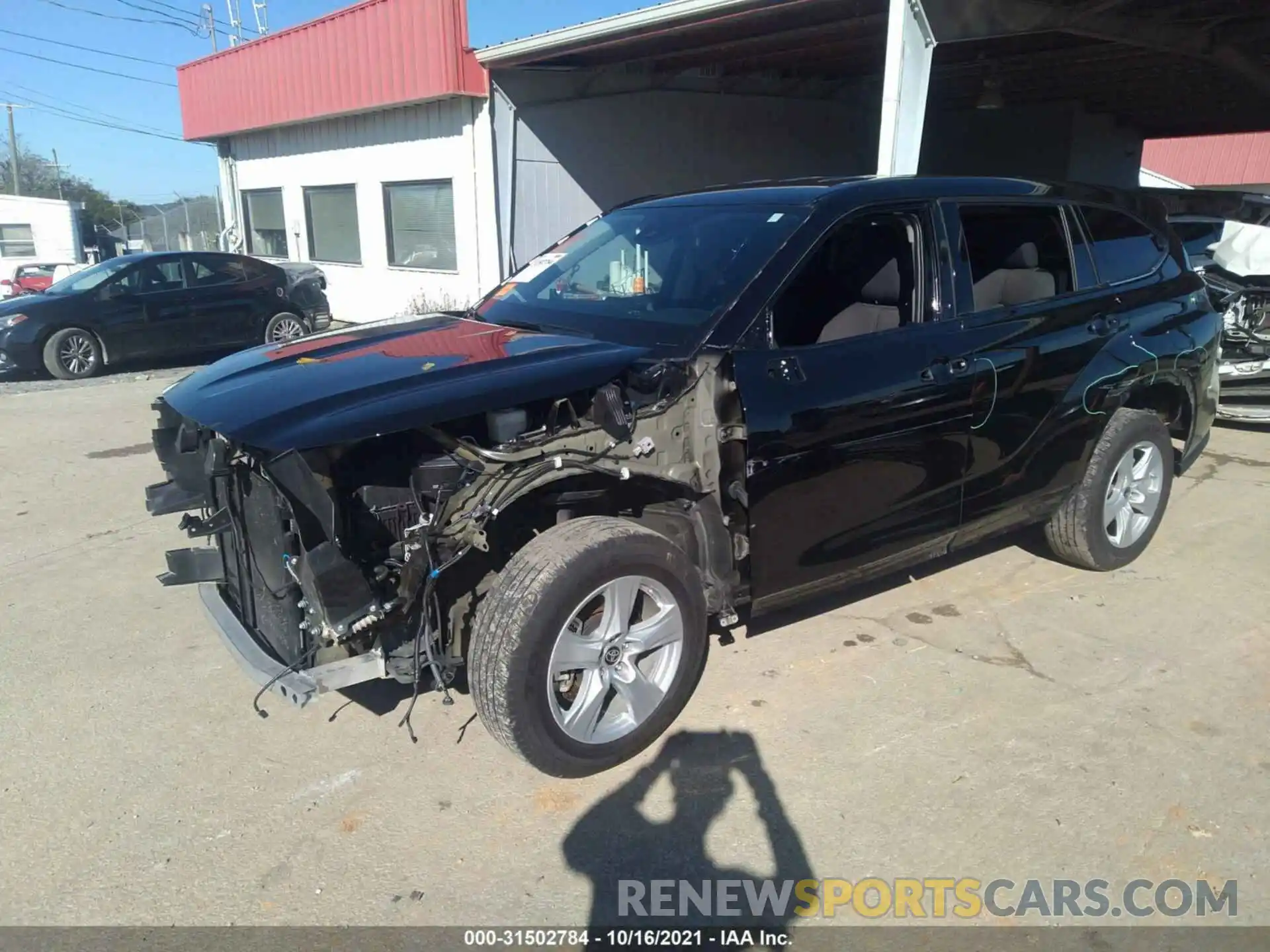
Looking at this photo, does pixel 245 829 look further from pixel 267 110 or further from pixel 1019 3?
pixel 267 110

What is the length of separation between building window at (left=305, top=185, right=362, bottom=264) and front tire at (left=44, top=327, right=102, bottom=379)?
4.86 meters

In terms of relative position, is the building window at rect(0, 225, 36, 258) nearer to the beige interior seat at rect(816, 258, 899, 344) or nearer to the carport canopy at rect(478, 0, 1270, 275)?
the carport canopy at rect(478, 0, 1270, 275)

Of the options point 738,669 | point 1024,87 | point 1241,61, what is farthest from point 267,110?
point 738,669

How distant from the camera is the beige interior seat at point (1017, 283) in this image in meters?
3.97

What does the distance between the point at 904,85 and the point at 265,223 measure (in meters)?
14.9

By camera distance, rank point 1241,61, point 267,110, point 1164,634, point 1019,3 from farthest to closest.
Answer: point 267,110 < point 1241,61 < point 1019,3 < point 1164,634

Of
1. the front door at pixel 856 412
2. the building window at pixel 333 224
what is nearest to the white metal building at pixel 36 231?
the building window at pixel 333 224

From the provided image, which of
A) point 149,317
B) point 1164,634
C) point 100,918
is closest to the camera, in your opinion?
point 100,918

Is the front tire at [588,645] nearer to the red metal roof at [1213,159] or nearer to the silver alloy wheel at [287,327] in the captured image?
the silver alloy wheel at [287,327]

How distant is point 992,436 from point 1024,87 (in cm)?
1337

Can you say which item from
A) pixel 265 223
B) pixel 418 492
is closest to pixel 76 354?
pixel 265 223

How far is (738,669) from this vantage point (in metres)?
3.85

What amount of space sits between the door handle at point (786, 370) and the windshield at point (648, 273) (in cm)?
30

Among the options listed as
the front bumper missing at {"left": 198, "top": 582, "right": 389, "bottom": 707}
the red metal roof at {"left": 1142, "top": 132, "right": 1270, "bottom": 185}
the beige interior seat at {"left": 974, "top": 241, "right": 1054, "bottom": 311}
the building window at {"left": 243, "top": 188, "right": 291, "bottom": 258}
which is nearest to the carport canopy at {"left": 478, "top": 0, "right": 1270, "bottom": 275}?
the beige interior seat at {"left": 974, "top": 241, "right": 1054, "bottom": 311}
